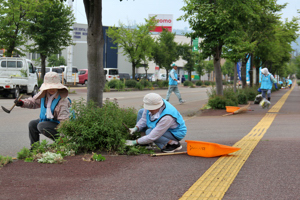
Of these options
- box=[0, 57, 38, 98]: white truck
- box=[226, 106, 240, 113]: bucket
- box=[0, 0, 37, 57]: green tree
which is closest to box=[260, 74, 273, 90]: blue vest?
box=[226, 106, 240, 113]: bucket

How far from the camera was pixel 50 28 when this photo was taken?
100ft

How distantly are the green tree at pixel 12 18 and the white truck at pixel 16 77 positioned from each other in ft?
11.2

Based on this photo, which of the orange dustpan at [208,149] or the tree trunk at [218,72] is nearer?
the orange dustpan at [208,149]

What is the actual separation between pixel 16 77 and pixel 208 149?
18561 mm

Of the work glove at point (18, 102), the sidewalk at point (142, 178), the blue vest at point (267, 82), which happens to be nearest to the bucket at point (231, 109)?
the blue vest at point (267, 82)

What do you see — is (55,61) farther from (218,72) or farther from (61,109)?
(61,109)

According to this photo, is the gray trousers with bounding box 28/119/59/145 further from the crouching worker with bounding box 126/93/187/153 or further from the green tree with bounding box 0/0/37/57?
the green tree with bounding box 0/0/37/57

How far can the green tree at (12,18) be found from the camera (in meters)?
26.5

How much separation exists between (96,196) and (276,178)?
2228 millimetres

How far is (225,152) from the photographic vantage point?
6.20 metres

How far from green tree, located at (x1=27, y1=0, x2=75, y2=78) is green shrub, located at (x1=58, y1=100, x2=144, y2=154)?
25072mm

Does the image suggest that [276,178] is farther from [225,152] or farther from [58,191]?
[58,191]

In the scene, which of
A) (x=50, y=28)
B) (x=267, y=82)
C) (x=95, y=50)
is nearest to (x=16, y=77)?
(x=50, y=28)

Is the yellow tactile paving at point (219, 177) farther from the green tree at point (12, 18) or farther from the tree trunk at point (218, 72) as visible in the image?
the green tree at point (12, 18)
